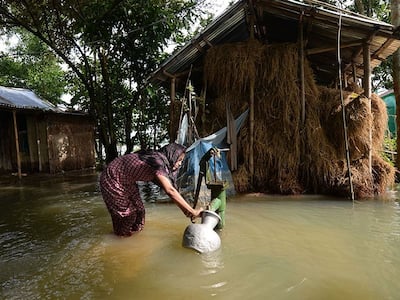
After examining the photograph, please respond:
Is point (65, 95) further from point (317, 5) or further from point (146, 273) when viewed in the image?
point (146, 273)

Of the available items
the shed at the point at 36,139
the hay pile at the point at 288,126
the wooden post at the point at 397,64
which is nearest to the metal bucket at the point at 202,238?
the hay pile at the point at 288,126

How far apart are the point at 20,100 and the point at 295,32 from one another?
10.2m

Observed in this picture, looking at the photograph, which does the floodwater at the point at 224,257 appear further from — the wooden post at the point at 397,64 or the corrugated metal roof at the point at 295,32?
the corrugated metal roof at the point at 295,32

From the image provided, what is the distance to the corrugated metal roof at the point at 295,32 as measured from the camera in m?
6.01

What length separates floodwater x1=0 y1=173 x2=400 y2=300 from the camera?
2572mm

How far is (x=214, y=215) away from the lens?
11.5ft

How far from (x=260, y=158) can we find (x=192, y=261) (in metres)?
4.05

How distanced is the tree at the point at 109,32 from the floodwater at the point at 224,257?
844cm

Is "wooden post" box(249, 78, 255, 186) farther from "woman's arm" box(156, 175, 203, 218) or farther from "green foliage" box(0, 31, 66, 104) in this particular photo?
"green foliage" box(0, 31, 66, 104)

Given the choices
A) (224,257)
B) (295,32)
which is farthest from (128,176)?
(295,32)

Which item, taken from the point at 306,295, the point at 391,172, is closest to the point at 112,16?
the point at 391,172

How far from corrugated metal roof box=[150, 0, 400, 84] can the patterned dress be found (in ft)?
13.4

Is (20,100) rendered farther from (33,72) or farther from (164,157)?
(164,157)

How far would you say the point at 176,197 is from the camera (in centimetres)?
328
